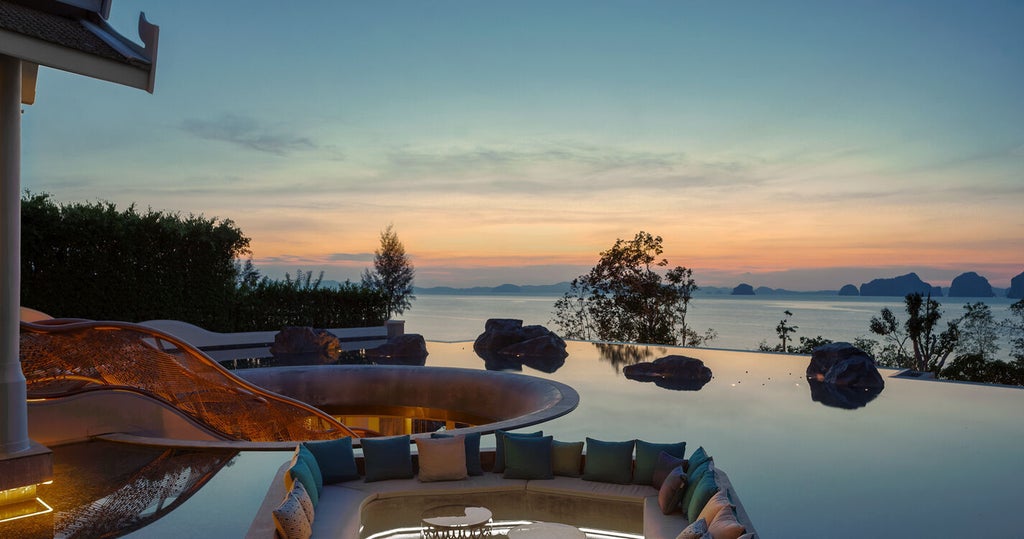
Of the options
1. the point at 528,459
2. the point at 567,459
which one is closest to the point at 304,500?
the point at 528,459

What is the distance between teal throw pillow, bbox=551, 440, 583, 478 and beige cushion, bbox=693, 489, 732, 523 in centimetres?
211

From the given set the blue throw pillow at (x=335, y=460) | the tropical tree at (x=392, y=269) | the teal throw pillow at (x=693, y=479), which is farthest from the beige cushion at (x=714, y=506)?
the tropical tree at (x=392, y=269)

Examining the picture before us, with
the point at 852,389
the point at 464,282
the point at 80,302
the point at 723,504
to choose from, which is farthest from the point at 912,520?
the point at 464,282

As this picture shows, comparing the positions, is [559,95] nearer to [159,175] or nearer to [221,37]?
[221,37]

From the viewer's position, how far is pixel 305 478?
5.58 metres

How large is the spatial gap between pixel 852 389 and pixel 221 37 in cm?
1441

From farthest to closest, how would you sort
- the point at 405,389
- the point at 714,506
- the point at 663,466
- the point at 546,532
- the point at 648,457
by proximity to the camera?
the point at 405,389 < the point at 648,457 < the point at 663,466 < the point at 546,532 < the point at 714,506

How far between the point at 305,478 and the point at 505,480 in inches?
79.9

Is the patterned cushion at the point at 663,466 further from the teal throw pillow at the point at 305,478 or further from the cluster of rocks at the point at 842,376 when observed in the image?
the cluster of rocks at the point at 842,376

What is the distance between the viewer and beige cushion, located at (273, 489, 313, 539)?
462cm

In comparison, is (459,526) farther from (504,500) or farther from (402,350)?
(402,350)

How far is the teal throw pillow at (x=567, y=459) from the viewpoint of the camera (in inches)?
267

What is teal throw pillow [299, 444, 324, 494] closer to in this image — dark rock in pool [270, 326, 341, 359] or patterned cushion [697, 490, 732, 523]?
patterned cushion [697, 490, 732, 523]

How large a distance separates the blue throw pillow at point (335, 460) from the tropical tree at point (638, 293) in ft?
59.5
